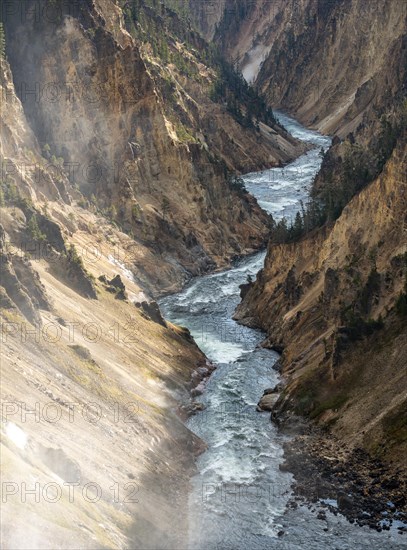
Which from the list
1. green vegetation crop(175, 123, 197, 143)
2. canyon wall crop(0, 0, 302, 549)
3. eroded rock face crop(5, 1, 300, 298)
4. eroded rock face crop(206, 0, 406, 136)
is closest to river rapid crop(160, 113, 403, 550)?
canyon wall crop(0, 0, 302, 549)

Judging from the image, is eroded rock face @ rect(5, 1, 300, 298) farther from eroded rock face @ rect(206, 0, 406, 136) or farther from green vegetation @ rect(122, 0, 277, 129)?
eroded rock face @ rect(206, 0, 406, 136)

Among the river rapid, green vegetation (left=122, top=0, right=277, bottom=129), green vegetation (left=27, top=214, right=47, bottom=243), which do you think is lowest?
green vegetation (left=27, top=214, right=47, bottom=243)

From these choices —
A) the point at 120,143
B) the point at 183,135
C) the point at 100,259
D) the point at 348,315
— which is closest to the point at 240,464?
the point at 348,315

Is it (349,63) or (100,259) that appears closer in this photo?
(100,259)

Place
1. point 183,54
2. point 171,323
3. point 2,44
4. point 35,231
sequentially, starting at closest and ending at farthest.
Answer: point 35,231 → point 171,323 → point 2,44 → point 183,54

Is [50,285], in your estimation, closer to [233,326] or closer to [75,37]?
[233,326]

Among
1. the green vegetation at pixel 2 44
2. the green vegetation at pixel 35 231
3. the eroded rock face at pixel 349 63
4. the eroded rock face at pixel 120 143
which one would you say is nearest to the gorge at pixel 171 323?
the eroded rock face at pixel 120 143

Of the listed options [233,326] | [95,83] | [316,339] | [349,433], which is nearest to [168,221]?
[95,83]

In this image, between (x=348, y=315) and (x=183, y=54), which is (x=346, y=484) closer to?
(x=348, y=315)

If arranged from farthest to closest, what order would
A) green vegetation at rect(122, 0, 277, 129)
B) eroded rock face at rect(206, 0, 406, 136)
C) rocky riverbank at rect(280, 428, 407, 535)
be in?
eroded rock face at rect(206, 0, 406, 136) → green vegetation at rect(122, 0, 277, 129) → rocky riverbank at rect(280, 428, 407, 535)
